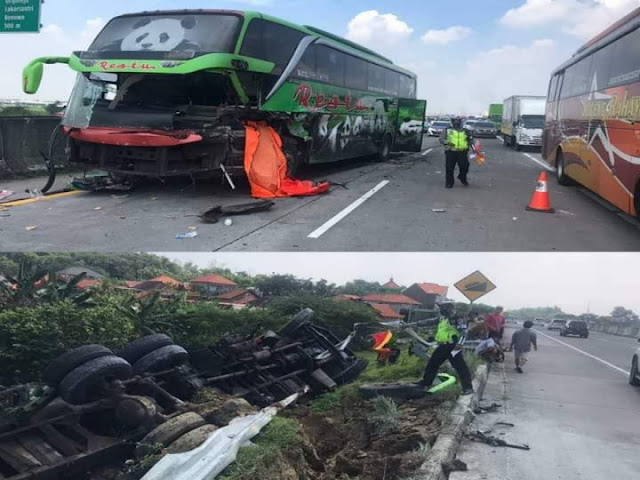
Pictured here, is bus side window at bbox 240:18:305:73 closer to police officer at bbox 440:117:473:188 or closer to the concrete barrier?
police officer at bbox 440:117:473:188

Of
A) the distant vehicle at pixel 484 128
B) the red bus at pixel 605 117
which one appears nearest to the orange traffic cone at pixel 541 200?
the red bus at pixel 605 117

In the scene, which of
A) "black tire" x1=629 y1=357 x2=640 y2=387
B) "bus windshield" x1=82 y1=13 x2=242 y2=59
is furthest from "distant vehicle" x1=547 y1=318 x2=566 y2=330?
"bus windshield" x1=82 y1=13 x2=242 y2=59

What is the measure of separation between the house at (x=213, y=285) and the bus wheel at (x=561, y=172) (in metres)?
9.85

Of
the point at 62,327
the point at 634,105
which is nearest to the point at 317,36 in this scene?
the point at 634,105

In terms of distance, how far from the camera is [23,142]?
13.6m

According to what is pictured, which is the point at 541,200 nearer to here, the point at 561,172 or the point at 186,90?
the point at 561,172

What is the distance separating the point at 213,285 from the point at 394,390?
2094mm

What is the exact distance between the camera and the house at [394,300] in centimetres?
584

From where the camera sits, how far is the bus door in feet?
62.3

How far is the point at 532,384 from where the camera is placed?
8.55m

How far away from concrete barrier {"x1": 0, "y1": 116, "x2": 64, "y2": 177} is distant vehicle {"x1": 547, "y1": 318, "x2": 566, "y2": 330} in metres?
9.81

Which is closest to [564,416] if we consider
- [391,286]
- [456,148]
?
[391,286]

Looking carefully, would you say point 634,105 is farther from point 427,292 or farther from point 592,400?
point 427,292

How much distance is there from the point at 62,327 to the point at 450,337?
3.48 meters
